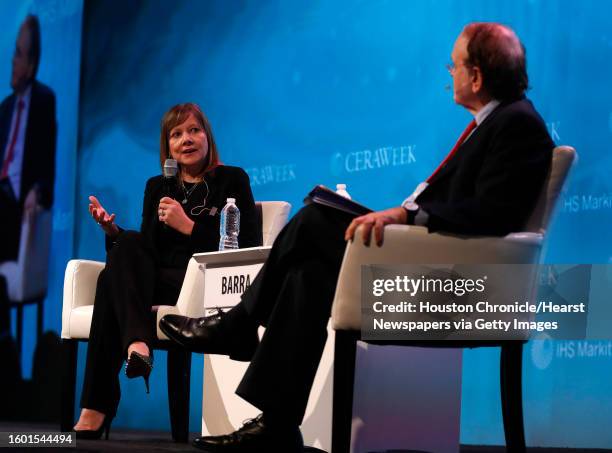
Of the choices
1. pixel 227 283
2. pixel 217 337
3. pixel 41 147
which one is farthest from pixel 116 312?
pixel 41 147

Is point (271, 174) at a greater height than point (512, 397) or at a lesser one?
greater

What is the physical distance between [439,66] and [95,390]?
2139mm

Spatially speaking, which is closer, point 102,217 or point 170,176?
point 102,217

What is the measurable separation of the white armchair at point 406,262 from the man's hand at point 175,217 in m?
1.21

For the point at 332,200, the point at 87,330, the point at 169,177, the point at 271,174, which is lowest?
the point at 87,330

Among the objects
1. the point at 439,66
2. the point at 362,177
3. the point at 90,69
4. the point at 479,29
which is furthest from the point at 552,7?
the point at 90,69

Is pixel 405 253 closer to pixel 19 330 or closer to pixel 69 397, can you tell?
pixel 69 397

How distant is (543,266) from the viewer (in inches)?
89.7

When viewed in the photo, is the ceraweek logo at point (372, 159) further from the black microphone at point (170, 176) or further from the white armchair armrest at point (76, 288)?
the white armchair armrest at point (76, 288)

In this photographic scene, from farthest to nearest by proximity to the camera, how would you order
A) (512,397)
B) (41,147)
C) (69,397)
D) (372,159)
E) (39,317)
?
(41,147), (39,317), (372,159), (69,397), (512,397)

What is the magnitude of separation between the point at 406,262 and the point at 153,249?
1.26m

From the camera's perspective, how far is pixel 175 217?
3184 mm

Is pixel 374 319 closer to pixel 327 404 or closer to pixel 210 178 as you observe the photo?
pixel 327 404

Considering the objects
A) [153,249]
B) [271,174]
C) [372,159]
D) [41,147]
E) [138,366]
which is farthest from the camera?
[41,147]
